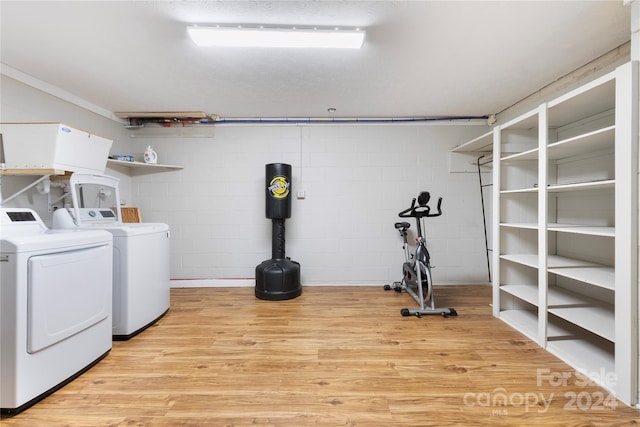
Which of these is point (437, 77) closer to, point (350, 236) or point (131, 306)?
point (350, 236)

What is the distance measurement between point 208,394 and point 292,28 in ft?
7.57

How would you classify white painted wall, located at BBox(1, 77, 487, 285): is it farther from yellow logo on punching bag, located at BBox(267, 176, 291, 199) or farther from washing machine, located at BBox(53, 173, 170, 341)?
washing machine, located at BBox(53, 173, 170, 341)

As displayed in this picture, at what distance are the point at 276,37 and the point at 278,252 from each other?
223 centimetres

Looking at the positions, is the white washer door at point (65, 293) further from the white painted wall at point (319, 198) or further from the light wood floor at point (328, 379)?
the white painted wall at point (319, 198)

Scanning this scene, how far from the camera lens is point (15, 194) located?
6.81 feet

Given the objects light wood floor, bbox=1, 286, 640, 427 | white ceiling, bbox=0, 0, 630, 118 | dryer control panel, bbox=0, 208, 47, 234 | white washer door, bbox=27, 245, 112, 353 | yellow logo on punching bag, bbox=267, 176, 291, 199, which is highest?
white ceiling, bbox=0, 0, 630, 118

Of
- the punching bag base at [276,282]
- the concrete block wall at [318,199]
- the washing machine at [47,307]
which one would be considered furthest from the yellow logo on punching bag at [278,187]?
the washing machine at [47,307]

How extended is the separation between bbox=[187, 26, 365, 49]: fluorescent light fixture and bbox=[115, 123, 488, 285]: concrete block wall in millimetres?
1644

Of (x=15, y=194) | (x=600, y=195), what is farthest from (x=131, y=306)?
(x=600, y=195)

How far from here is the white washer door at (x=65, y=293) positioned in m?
1.36

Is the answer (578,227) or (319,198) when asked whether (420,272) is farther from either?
Result: (319,198)

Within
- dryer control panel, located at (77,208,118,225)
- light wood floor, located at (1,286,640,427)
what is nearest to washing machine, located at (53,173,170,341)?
dryer control panel, located at (77,208,118,225)

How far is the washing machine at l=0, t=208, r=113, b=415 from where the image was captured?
1.30 meters

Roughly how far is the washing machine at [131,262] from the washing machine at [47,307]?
6.6 inches
